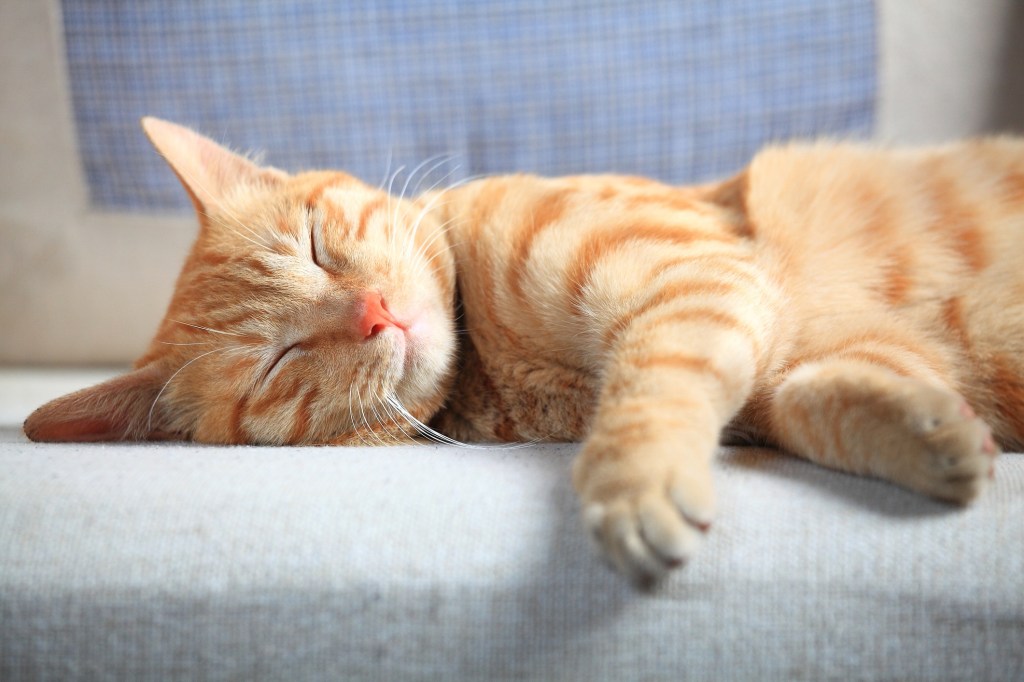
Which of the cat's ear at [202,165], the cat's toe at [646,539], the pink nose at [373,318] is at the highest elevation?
the cat's ear at [202,165]

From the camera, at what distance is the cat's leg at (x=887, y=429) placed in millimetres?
805

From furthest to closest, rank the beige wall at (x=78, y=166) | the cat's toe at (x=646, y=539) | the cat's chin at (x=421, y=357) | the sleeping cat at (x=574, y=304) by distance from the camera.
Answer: the beige wall at (x=78, y=166) < the cat's chin at (x=421, y=357) < the sleeping cat at (x=574, y=304) < the cat's toe at (x=646, y=539)

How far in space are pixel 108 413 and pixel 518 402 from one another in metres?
0.70

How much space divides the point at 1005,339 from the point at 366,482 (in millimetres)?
970

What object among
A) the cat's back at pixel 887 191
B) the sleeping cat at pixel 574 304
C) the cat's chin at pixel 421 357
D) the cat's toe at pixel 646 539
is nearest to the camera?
the cat's toe at pixel 646 539

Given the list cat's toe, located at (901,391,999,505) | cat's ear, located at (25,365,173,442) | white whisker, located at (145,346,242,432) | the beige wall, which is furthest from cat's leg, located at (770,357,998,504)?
the beige wall

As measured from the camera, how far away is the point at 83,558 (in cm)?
82

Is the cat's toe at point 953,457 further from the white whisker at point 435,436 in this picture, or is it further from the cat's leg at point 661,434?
the white whisker at point 435,436

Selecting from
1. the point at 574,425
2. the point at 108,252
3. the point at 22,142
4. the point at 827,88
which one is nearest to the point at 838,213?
the point at 574,425

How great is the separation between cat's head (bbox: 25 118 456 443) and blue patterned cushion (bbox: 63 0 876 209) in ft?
2.50

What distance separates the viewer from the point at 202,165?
145 centimetres

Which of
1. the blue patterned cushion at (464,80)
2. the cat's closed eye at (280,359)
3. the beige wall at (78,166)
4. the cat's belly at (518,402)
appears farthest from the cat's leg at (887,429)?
the beige wall at (78,166)

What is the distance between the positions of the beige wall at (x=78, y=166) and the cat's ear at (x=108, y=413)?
3.02ft

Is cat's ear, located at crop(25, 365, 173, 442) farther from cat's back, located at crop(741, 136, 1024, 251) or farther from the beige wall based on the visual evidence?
cat's back, located at crop(741, 136, 1024, 251)
